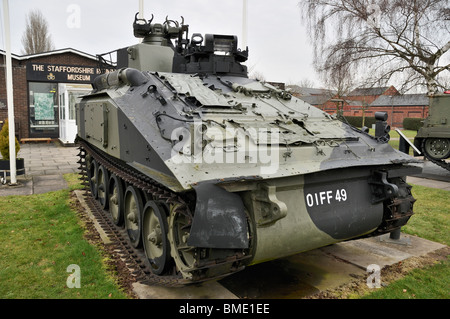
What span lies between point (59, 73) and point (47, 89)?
125 centimetres

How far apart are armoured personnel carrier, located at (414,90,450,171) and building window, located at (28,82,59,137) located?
18274mm

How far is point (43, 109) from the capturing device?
21672 millimetres

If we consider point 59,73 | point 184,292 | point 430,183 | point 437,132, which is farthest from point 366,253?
point 59,73

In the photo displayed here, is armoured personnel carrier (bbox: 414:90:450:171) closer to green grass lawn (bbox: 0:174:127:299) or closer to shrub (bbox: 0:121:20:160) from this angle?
green grass lawn (bbox: 0:174:127:299)

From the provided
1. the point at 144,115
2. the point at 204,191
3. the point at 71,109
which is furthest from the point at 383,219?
the point at 71,109

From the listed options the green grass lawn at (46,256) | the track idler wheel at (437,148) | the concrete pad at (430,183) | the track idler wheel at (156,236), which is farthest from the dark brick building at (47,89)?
the track idler wheel at (156,236)

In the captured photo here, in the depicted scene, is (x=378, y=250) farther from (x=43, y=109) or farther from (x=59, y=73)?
(x=43, y=109)

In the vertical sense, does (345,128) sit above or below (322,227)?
above

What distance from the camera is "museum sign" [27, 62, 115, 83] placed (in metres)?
20.6

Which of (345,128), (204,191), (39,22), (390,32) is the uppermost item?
(39,22)

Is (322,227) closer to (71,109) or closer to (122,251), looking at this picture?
(122,251)

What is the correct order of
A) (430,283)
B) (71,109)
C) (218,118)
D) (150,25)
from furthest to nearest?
(71,109), (150,25), (430,283), (218,118)

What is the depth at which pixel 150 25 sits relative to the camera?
778cm

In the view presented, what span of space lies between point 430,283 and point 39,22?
142 feet
